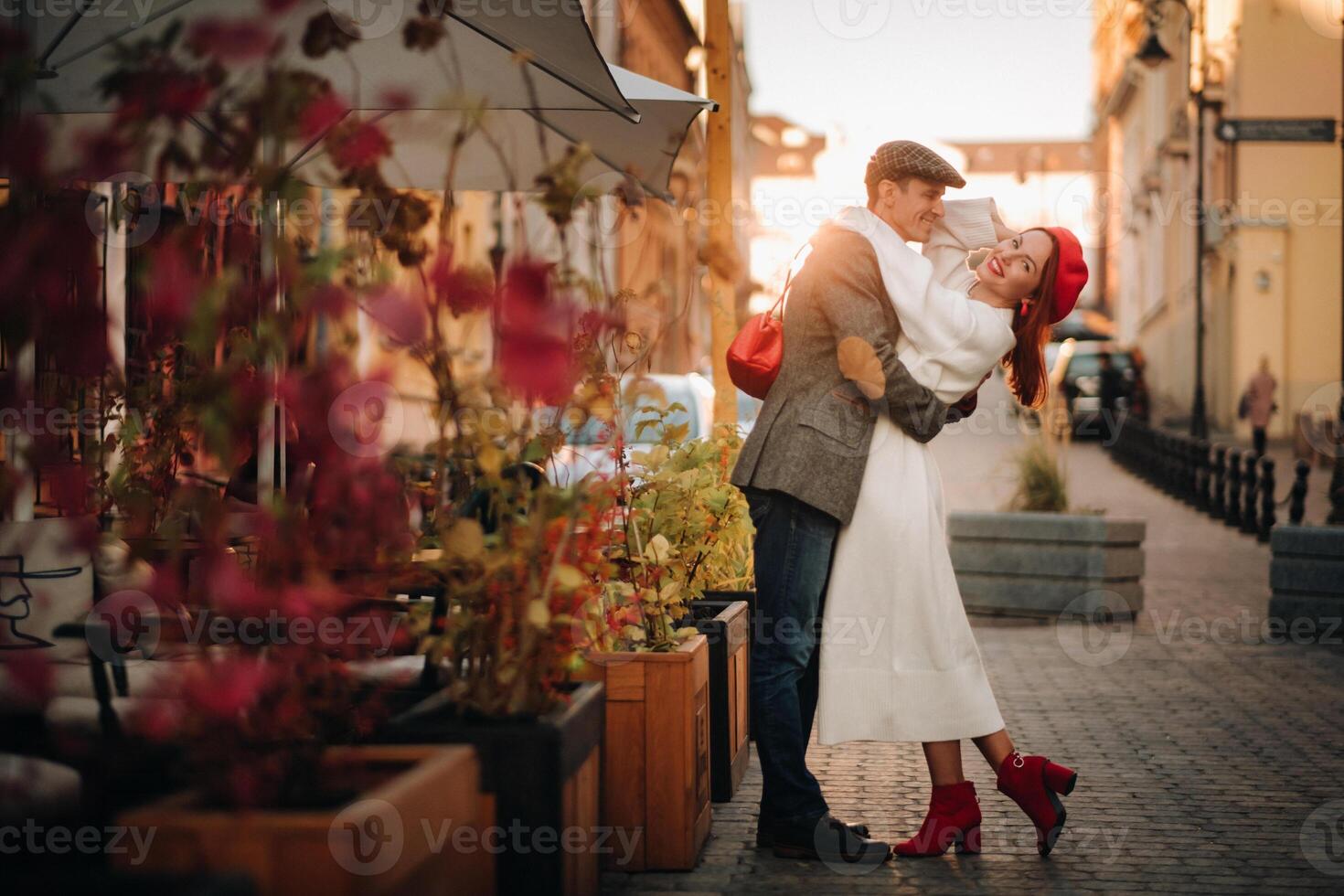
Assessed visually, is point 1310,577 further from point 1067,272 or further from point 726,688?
point 726,688

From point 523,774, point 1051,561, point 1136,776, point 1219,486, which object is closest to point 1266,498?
point 1219,486

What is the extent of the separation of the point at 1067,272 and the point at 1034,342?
0.23 metres

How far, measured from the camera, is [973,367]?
449 cm

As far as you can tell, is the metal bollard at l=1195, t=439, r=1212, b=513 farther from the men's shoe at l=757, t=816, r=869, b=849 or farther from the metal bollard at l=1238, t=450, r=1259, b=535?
the men's shoe at l=757, t=816, r=869, b=849

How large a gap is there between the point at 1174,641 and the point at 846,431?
5849mm

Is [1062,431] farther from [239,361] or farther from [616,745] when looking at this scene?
[239,361]

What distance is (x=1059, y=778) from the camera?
4.52 metres

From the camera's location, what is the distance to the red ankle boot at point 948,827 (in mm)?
4539

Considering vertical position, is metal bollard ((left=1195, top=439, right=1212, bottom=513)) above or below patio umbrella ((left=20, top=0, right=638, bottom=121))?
below

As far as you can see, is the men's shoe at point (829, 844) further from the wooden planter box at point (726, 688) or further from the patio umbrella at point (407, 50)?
the patio umbrella at point (407, 50)

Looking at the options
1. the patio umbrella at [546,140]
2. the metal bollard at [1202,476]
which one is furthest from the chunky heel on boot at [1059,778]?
the metal bollard at [1202,476]

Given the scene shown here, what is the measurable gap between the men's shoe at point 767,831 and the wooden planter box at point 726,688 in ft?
1.34

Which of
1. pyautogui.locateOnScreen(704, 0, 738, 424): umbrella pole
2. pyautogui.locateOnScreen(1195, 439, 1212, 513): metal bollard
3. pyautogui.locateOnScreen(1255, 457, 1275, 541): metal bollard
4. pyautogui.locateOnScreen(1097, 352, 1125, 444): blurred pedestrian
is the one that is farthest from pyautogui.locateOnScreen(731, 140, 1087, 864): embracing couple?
pyautogui.locateOnScreen(1097, 352, 1125, 444): blurred pedestrian

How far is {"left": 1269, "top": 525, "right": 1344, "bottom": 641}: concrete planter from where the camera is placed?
9.45 meters
